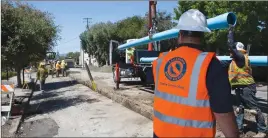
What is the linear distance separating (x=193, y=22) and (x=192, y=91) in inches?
20.8

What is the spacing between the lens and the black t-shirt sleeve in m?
2.15

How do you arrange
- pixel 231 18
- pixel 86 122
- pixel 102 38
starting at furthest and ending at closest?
pixel 102 38
pixel 86 122
pixel 231 18

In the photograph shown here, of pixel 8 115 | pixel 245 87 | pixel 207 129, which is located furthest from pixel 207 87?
pixel 8 115

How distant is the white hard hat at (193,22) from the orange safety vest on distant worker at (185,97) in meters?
0.15

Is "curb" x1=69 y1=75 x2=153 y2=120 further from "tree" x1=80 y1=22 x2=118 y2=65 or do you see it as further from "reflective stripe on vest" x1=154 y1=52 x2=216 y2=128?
"tree" x1=80 y1=22 x2=118 y2=65

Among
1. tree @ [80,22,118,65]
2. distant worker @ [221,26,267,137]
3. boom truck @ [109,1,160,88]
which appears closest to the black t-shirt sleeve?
distant worker @ [221,26,267,137]

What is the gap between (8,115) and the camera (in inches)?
367

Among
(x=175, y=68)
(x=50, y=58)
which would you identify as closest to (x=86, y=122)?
(x=175, y=68)

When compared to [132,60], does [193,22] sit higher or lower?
higher

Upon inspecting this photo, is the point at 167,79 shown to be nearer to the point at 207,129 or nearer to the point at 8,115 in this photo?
the point at 207,129

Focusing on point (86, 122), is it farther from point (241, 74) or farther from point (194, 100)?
point (194, 100)

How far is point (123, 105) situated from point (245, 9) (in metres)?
12.7

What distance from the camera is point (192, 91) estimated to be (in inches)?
88.8

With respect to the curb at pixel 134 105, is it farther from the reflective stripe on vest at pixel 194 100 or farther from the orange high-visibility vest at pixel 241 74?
the reflective stripe on vest at pixel 194 100
